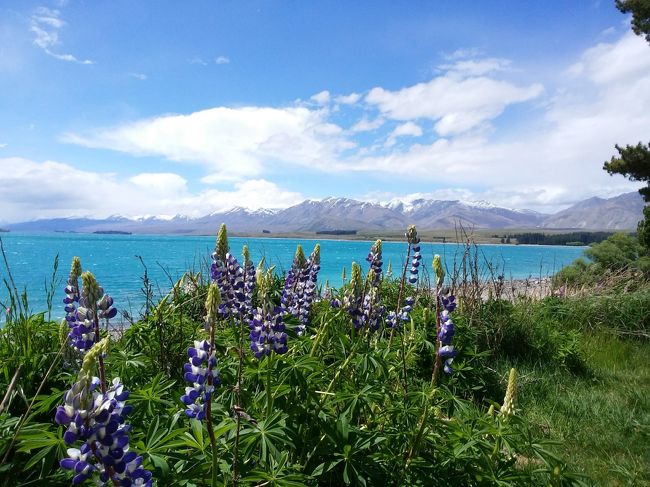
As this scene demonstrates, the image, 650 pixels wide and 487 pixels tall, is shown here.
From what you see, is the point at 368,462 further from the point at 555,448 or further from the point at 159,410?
the point at 555,448

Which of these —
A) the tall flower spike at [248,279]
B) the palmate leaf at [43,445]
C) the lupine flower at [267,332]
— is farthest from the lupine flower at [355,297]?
the palmate leaf at [43,445]

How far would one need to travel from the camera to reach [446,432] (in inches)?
117

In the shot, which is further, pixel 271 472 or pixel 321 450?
pixel 321 450

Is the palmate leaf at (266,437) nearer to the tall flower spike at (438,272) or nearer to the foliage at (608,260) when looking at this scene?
the tall flower spike at (438,272)

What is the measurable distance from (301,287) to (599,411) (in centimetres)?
378

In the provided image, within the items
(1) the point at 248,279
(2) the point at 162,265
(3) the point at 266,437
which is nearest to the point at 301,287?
(1) the point at 248,279

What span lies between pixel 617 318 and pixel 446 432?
7.33 metres

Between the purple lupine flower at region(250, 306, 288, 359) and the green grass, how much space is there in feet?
8.38

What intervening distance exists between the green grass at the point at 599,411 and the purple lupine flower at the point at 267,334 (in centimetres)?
255

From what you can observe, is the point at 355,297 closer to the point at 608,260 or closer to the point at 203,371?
the point at 203,371

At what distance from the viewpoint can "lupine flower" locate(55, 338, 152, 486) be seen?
1305 millimetres

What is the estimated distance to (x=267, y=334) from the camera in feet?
8.59

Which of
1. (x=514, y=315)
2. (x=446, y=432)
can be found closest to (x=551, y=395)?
(x=514, y=315)

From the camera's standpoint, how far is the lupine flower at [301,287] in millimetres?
4441
